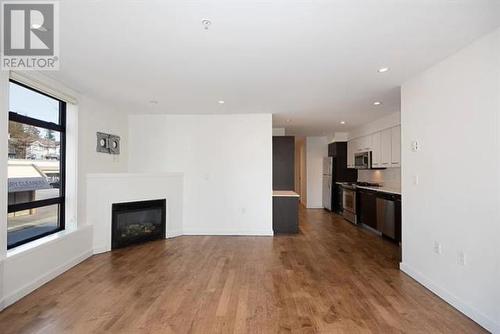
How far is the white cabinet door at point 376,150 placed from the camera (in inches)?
224

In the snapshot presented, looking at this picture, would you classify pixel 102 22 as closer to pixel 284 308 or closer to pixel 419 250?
pixel 284 308

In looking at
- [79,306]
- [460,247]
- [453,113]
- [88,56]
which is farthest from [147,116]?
[460,247]

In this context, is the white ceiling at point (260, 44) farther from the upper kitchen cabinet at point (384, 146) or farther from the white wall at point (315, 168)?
the white wall at point (315, 168)

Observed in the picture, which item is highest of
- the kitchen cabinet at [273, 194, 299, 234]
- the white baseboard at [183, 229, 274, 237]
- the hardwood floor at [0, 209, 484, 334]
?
the kitchen cabinet at [273, 194, 299, 234]

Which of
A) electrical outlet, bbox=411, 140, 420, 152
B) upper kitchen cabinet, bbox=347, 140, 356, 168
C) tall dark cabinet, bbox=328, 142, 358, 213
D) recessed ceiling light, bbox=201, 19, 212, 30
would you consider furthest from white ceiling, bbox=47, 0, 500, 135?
tall dark cabinet, bbox=328, 142, 358, 213

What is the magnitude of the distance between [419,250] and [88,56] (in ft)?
13.7

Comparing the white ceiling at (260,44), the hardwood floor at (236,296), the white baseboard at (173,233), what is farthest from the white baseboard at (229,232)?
the white ceiling at (260,44)

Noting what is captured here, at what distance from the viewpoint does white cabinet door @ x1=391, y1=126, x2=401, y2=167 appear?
194 inches

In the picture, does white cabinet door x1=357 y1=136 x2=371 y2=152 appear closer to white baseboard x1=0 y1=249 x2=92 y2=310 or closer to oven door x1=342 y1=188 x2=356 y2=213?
oven door x1=342 y1=188 x2=356 y2=213

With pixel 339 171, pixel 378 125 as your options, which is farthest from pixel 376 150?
pixel 339 171

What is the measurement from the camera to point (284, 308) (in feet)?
8.02

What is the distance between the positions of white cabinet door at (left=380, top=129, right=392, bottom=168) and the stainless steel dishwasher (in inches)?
31.1

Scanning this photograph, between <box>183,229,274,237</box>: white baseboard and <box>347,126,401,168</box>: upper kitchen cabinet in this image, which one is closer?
<box>347,126,401,168</box>: upper kitchen cabinet

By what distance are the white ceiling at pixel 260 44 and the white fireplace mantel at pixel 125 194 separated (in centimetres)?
144
